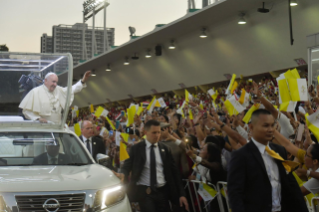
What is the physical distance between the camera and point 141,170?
23.1ft

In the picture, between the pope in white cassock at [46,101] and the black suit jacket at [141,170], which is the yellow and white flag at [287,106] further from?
the pope in white cassock at [46,101]

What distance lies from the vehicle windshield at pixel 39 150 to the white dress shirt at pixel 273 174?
8.70ft

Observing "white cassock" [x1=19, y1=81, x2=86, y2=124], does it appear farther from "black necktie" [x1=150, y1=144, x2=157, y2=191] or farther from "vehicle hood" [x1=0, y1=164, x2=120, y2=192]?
"vehicle hood" [x1=0, y1=164, x2=120, y2=192]

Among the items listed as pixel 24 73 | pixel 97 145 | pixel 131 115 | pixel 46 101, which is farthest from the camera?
pixel 131 115

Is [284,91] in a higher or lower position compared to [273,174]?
higher

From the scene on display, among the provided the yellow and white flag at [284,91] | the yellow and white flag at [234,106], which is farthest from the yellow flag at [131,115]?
the yellow and white flag at [284,91]

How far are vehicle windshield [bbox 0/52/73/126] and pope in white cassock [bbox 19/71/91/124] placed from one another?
32 millimetres

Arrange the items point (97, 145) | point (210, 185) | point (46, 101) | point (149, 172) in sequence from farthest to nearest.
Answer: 1. point (97, 145)
2. point (46, 101)
3. point (210, 185)
4. point (149, 172)

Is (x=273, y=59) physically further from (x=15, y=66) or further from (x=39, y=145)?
(x=39, y=145)

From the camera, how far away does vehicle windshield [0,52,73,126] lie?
8.14 m

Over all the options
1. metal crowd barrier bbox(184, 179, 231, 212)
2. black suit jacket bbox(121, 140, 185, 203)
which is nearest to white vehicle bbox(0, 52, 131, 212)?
black suit jacket bbox(121, 140, 185, 203)

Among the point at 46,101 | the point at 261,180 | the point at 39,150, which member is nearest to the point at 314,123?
the point at 261,180

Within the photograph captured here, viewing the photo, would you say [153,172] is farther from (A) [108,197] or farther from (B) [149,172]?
(A) [108,197]

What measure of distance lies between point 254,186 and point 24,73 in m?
5.17
